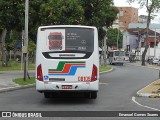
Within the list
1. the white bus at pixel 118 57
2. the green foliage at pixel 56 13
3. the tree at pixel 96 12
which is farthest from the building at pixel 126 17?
the tree at pixel 96 12

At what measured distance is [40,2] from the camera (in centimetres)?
3281

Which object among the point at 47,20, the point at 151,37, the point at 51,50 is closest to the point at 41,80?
the point at 51,50

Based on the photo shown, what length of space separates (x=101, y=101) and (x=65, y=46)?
2.85 metres

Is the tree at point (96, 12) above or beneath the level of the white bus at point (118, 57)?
above

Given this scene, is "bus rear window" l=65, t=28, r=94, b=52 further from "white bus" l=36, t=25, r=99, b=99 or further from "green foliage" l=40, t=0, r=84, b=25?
"green foliage" l=40, t=0, r=84, b=25

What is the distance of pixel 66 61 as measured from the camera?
1664cm

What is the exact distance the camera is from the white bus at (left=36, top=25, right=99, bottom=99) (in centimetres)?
1661

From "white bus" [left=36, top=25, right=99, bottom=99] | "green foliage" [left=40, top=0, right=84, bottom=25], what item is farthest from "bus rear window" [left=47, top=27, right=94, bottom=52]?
"green foliage" [left=40, top=0, right=84, bottom=25]

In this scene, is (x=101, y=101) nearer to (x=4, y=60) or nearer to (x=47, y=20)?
(x=47, y=20)

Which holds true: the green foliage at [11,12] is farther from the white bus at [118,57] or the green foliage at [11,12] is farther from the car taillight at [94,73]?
the white bus at [118,57]

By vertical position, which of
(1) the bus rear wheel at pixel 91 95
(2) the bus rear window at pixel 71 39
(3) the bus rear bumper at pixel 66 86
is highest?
(2) the bus rear window at pixel 71 39

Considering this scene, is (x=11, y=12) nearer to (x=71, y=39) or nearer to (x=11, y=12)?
(x=11, y=12)

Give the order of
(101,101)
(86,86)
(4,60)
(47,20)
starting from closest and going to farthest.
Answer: (86,86), (101,101), (47,20), (4,60)

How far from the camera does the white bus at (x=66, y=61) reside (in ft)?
54.5
